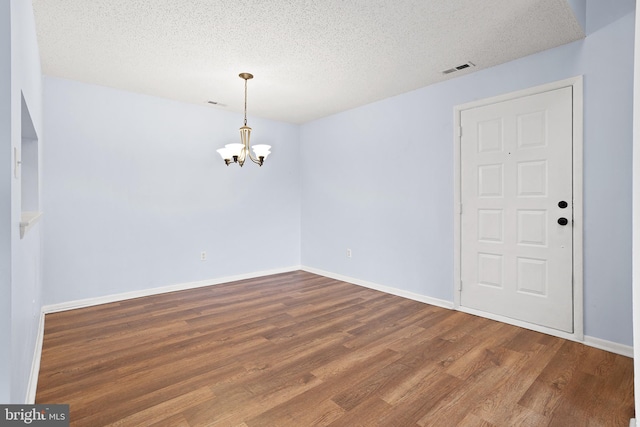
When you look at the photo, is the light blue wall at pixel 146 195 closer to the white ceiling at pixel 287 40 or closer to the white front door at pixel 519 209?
the white ceiling at pixel 287 40

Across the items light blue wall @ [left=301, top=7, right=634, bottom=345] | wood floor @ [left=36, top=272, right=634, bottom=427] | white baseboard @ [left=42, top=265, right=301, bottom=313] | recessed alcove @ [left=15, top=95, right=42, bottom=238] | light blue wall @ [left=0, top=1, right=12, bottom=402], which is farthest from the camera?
white baseboard @ [left=42, top=265, right=301, bottom=313]

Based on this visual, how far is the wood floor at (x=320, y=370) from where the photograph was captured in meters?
1.80

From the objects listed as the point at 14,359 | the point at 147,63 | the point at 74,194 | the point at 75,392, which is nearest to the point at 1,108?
the point at 14,359

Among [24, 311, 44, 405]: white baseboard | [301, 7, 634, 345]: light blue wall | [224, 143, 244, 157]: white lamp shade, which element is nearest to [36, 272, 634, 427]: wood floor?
[24, 311, 44, 405]: white baseboard

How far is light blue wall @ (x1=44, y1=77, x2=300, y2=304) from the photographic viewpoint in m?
3.54

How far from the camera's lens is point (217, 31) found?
2.55 metres

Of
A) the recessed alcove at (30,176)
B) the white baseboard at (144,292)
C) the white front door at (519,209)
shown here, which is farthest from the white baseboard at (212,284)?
the recessed alcove at (30,176)

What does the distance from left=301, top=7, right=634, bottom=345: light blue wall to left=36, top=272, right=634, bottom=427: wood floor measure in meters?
0.63

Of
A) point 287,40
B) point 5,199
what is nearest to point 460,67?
point 287,40

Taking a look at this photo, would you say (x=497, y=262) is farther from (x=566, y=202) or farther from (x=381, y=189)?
(x=381, y=189)

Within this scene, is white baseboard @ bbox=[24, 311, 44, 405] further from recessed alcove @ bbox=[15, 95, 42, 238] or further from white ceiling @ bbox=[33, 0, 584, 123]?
white ceiling @ bbox=[33, 0, 584, 123]

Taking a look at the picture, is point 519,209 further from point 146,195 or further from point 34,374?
point 146,195

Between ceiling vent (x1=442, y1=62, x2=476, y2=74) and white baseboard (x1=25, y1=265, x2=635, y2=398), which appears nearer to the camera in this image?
white baseboard (x1=25, y1=265, x2=635, y2=398)

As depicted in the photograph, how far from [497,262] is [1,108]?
12.1 feet
